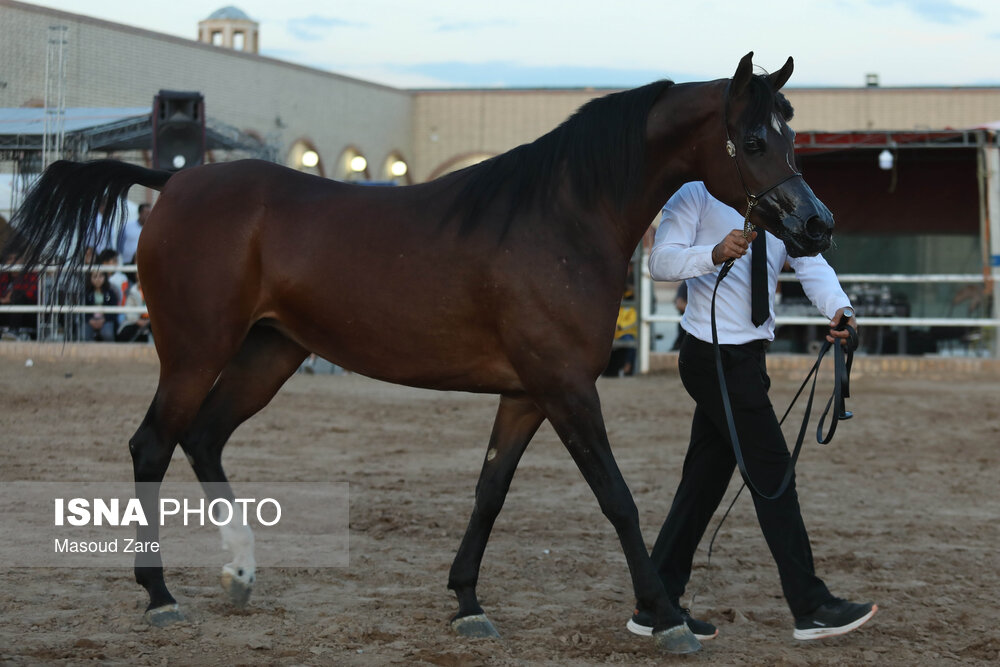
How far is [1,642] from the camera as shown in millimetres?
3504

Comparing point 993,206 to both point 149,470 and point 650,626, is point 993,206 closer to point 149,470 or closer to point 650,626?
point 650,626

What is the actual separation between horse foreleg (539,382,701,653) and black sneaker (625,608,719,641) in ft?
0.26

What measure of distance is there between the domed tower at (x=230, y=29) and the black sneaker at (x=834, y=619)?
38.5 metres

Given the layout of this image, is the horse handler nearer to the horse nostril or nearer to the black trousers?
the black trousers

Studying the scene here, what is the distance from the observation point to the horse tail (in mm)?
4461

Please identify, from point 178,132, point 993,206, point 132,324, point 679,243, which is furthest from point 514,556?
point 993,206

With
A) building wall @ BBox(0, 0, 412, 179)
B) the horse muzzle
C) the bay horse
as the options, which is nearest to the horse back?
the bay horse

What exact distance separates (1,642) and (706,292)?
2.66 metres

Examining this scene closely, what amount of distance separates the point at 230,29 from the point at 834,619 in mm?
39053

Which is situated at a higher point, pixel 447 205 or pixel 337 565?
pixel 447 205

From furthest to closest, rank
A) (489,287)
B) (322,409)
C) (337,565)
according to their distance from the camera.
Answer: (322,409), (337,565), (489,287)

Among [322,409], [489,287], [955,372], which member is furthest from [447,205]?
[955,372]

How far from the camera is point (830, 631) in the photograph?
3686 mm

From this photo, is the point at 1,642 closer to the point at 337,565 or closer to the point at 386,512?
the point at 337,565
